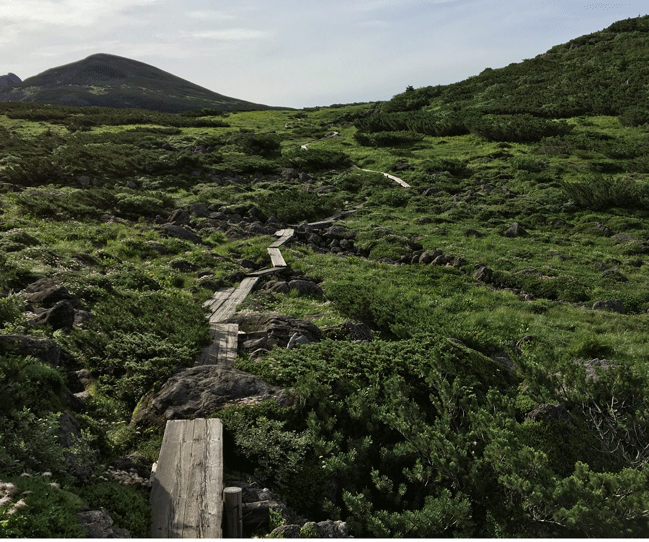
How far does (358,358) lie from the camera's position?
8.47 m

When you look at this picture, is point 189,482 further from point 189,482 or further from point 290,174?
point 290,174

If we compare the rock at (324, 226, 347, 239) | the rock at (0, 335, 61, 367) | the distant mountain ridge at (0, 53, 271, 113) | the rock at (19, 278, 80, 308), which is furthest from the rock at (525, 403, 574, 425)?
the distant mountain ridge at (0, 53, 271, 113)

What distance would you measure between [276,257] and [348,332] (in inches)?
332

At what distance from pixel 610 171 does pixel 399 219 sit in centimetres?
1679

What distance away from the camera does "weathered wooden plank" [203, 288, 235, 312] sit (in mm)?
12744

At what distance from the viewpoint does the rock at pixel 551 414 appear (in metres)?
6.87

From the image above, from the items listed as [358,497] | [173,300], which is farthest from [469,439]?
[173,300]

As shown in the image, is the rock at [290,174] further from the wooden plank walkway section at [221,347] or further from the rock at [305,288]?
the wooden plank walkway section at [221,347]

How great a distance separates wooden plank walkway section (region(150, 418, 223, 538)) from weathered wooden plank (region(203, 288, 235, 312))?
678cm

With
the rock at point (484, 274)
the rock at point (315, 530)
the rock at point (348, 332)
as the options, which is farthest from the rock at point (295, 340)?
the rock at point (484, 274)

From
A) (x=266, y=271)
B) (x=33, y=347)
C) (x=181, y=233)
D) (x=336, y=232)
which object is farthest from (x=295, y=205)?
(x=33, y=347)

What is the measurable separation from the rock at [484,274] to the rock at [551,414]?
10.7 m

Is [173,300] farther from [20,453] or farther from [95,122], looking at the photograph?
[95,122]

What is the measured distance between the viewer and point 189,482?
5.04m
